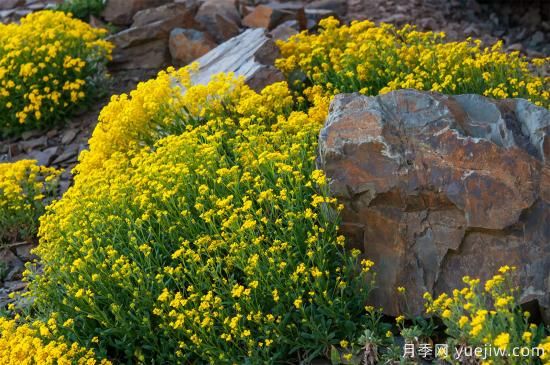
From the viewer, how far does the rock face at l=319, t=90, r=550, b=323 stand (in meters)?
4.51

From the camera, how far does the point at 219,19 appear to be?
953 centimetres

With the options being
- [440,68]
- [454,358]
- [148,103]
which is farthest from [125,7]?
[454,358]

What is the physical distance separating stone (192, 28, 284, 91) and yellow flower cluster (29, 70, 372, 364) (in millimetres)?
1185

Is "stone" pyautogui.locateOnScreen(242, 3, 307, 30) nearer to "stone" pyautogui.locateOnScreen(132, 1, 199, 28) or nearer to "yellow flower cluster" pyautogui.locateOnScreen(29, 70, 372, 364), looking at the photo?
"stone" pyautogui.locateOnScreen(132, 1, 199, 28)

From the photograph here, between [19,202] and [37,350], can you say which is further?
[19,202]

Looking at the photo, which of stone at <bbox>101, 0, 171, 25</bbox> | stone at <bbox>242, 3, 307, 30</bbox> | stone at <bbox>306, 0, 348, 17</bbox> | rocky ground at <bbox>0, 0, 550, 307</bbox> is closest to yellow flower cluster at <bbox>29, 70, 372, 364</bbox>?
rocky ground at <bbox>0, 0, 550, 307</bbox>

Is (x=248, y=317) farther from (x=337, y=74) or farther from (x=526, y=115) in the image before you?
(x=337, y=74)

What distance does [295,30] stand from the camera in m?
8.97

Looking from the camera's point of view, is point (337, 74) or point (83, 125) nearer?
point (337, 74)

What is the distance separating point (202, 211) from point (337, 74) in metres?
2.38

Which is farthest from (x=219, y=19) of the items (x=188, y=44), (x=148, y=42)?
(x=148, y=42)

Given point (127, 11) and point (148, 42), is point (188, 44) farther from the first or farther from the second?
point (127, 11)

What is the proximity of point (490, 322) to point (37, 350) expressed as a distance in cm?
250

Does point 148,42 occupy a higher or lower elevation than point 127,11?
lower
